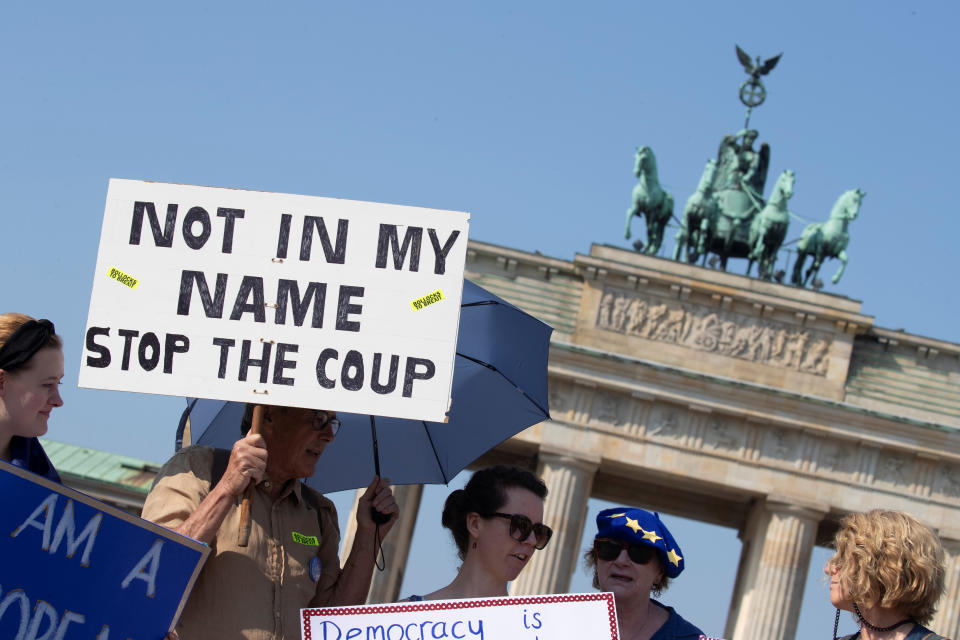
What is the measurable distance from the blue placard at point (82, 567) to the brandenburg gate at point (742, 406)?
2891 cm

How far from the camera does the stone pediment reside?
35.9 metres

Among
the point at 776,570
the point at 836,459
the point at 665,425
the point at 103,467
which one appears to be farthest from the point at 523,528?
the point at 103,467

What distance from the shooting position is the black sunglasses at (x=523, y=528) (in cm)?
628

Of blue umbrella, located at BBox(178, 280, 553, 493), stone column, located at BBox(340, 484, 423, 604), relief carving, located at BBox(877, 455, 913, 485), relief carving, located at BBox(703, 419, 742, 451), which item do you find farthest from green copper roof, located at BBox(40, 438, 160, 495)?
blue umbrella, located at BBox(178, 280, 553, 493)

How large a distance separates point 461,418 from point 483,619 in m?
2.32

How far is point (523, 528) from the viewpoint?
20.6 feet

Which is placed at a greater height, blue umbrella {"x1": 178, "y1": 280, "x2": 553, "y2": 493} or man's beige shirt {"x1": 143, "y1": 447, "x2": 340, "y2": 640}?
blue umbrella {"x1": 178, "y1": 280, "x2": 553, "y2": 493}

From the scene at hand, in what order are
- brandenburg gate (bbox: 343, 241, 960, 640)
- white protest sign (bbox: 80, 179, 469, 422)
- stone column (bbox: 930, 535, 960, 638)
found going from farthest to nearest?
brandenburg gate (bbox: 343, 241, 960, 640), stone column (bbox: 930, 535, 960, 638), white protest sign (bbox: 80, 179, 469, 422)

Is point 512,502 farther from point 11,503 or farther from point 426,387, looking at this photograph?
point 11,503

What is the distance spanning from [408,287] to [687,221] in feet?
108

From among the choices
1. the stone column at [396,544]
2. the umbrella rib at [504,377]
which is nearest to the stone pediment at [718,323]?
the stone column at [396,544]

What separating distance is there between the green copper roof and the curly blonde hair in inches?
1356

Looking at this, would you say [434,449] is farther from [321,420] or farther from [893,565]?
[893,565]

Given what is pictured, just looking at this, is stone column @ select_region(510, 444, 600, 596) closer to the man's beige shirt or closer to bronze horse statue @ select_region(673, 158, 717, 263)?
bronze horse statue @ select_region(673, 158, 717, 263)
